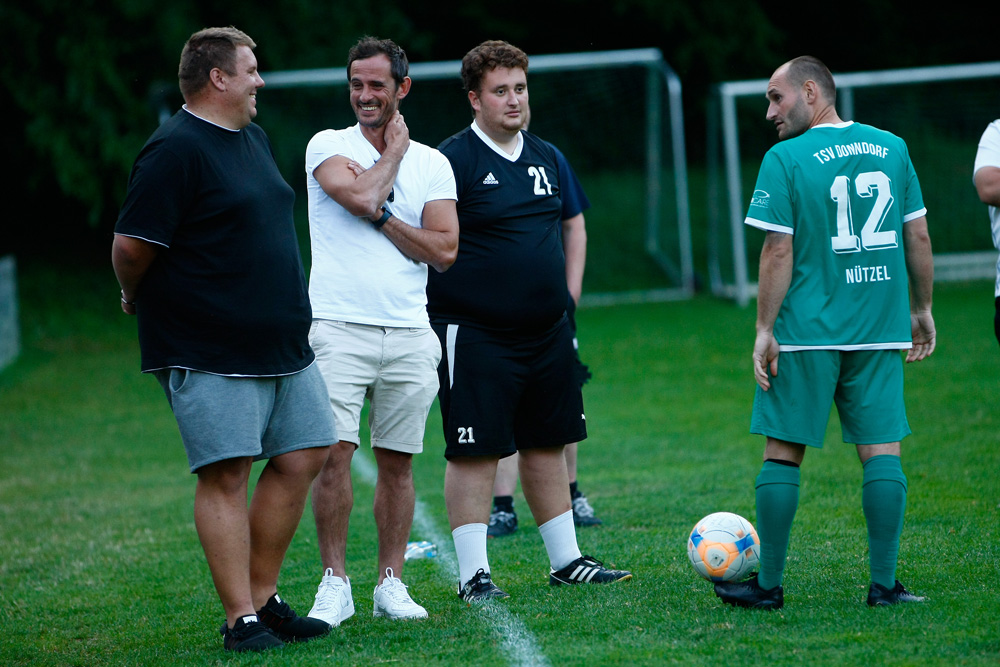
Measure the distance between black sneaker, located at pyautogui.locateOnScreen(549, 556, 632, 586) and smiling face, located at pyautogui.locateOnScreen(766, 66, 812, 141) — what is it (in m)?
2.01

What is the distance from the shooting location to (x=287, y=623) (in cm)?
428

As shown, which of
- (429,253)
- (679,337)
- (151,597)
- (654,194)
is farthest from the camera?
(654,194)

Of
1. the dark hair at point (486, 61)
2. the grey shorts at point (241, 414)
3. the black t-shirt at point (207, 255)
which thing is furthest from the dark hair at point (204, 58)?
the dark hair at point (486, 61)

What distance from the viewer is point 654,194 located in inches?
762

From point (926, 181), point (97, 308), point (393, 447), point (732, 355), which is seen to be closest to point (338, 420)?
point (393, 447)

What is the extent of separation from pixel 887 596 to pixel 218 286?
2.75 metres

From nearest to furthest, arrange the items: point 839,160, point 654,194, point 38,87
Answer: point 839,160 → point 38,87 → point 654,194

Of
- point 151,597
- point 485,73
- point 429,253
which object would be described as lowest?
point 151,597

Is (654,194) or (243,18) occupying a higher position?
(243,18)

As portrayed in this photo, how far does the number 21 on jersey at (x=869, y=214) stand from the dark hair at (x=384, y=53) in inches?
69.4

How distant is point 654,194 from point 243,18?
747 cm

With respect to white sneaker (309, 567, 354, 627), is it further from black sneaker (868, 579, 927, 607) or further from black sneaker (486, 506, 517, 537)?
black sneaker (868, 579, 927, 607)

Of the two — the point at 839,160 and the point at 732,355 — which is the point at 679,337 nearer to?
the point at 732,355

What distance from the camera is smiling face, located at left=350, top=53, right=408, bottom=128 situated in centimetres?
451
